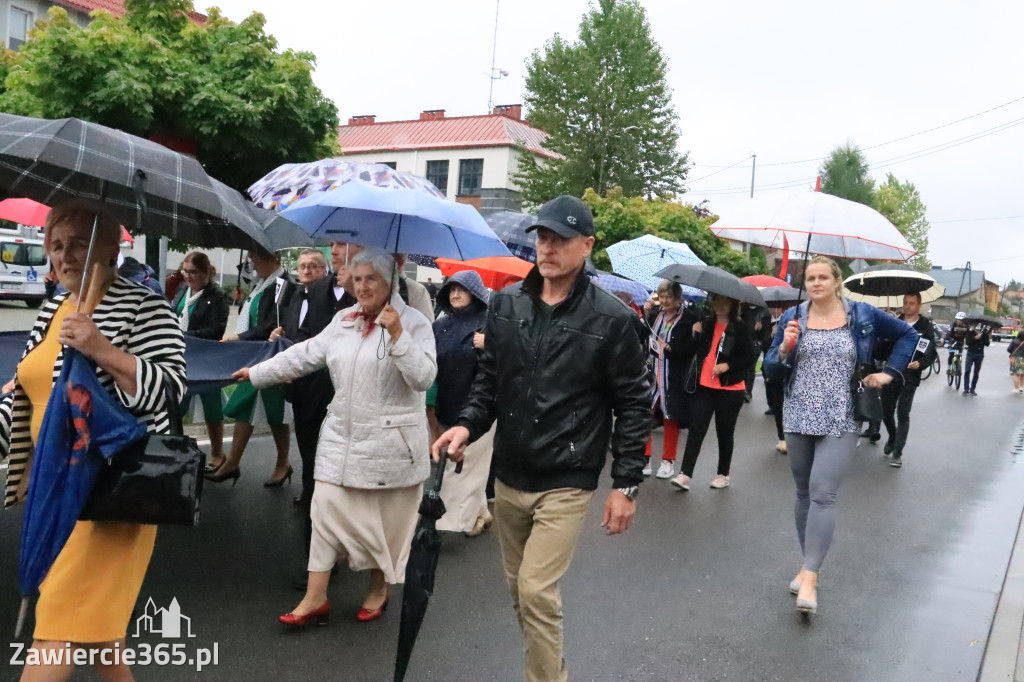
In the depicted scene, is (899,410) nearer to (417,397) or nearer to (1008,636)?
(1008,636)

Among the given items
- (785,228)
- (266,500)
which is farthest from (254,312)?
(785,228)

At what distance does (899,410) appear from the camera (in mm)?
10430

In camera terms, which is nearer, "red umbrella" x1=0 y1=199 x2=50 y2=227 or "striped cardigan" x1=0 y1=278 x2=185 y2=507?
"striped cardigan" x1=0 y1=278 x2=185 y2=507

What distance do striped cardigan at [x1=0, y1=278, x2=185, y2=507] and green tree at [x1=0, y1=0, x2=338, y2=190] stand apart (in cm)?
900

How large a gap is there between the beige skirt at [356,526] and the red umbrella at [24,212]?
4.45 metres

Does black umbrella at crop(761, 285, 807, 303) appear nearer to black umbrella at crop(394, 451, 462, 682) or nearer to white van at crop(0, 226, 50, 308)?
black umbrella at crop(394, 451, 462, 682)

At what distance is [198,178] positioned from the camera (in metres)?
3.19

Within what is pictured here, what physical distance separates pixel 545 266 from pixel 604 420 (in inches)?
25.8

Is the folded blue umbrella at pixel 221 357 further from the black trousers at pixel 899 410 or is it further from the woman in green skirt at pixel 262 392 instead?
the black trousers at pixel 899 410

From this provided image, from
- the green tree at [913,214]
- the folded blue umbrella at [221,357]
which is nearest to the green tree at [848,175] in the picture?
the green tree at [913,214]

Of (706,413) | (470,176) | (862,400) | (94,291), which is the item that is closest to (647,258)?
(706,413)

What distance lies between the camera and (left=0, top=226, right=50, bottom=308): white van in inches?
994

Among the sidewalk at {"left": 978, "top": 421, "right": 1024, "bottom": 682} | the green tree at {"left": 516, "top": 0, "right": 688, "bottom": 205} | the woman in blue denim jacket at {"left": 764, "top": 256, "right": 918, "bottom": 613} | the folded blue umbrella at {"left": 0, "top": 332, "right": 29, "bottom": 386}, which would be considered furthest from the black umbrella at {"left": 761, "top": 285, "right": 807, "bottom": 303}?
the green tree at {"left": 516, "top": 0, "right": 688, "bottom": 205}

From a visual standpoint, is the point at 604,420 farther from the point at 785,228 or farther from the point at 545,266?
the point at 785,228
